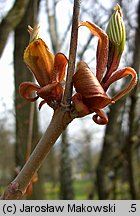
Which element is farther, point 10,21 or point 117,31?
point 10,21

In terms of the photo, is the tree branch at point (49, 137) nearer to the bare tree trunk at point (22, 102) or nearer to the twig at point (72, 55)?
the twig at point (72, 55)

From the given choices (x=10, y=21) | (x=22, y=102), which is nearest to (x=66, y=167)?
(x=22, y=102)

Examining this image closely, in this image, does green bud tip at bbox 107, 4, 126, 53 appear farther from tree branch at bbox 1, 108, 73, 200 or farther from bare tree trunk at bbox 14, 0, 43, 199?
bare tree trunk at bbox 14, 0, 43, 199

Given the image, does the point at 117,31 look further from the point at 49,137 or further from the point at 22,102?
the point at 22,102

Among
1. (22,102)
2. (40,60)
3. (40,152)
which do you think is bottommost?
(22,102)

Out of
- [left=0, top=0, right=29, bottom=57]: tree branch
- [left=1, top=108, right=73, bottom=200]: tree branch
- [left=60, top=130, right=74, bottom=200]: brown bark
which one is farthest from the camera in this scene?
[left=60, top=130, right=74, bottom=200]: brown bark

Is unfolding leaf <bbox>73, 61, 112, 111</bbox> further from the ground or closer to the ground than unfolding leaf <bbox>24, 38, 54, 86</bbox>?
closer to the ground

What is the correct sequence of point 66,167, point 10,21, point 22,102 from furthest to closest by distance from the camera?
point 66,167 < point 22,102 < point 10,21

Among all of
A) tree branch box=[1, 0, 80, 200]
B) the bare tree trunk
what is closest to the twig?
tree branch box=[1, 0, 80, 200]

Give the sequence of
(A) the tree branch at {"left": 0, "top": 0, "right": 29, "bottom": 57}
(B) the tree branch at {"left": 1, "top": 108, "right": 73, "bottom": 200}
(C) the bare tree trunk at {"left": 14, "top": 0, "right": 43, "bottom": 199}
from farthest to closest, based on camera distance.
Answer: (C) the bare tree trunk at {"left": 14, "top": 0, "right": 43, "bottom": 199} → (A) the tree branch at {"left": 0, "top": 0, "right": 29, "bottom": 57} → (B) the tree branch at {"left": 1, "top": 108, "right": 73, "bottom": 200}
